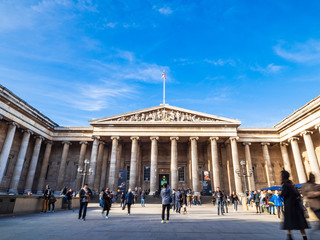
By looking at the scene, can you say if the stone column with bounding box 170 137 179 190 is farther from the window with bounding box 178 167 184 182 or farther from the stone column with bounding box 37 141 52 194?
the stone column with bounding box 37 141 52 194

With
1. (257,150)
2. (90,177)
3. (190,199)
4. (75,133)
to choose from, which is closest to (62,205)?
(90,177)

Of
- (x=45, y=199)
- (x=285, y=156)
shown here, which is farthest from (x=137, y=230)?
(x=285, y=156)

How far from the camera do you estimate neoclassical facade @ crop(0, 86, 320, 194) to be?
2727 centimetres

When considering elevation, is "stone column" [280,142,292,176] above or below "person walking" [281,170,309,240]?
above

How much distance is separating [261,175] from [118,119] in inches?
1020

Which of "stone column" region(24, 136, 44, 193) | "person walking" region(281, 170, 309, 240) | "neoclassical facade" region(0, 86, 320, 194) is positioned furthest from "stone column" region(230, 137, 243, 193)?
"stone column" region(24, 136, 44, 193)

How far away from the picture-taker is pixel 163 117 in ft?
105

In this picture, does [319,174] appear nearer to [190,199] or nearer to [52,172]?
[190,199]

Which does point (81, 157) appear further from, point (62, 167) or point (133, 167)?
point (133, 167)

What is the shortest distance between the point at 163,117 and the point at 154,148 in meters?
5.15

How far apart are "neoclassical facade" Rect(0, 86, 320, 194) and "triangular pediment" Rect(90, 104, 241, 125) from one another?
0.50 feet

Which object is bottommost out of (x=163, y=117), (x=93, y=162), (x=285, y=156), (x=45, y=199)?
(x=45, y=199)

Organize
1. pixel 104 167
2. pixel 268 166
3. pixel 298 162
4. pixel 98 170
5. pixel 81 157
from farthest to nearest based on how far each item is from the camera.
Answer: pixel 104 167
pixel 81 157
pixel 98 170
pixel 268 166
pixel 298 162

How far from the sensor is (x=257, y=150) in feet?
118
